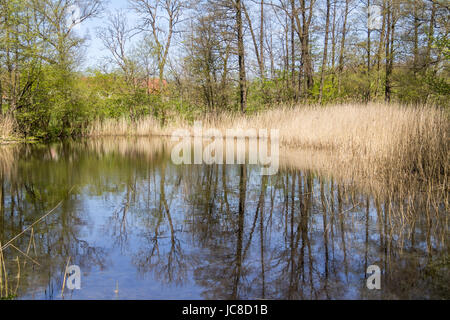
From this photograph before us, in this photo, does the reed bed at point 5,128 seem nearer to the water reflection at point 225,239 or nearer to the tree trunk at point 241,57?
the water reflection at point 225,239

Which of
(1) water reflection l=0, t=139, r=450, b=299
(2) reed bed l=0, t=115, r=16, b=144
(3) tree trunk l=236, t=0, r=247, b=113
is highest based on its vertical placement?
(3) tree trunk l=236, t=0, r=247, b=113

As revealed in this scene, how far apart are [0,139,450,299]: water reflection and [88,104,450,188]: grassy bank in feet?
3.40

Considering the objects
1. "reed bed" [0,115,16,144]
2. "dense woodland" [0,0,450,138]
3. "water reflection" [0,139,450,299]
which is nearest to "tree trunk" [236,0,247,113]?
"dense woodland" [0,0,450,138]

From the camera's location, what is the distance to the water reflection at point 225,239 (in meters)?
2.06

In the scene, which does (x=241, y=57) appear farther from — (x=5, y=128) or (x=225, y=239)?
(x=225, y=239)

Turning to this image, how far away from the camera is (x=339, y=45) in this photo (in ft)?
71.0

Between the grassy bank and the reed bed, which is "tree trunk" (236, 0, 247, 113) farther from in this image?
the reed bed

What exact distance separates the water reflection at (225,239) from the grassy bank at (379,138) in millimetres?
1036

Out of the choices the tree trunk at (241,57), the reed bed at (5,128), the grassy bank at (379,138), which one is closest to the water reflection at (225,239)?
the grassy bank at (379,138)

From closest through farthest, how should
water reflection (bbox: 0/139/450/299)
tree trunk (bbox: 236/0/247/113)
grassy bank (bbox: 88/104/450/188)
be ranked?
water reflection (bbox: 0/139/450/299) → grassy bank (bbox: 88/104/450/188) → tree trunk (bbox: 236/0/247/113)

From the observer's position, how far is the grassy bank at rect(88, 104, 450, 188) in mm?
5176

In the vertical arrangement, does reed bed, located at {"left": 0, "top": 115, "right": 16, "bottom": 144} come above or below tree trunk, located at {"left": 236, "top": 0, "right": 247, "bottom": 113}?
below

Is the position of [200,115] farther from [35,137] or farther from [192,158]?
[192,158]

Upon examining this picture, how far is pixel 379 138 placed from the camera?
20.3ft
